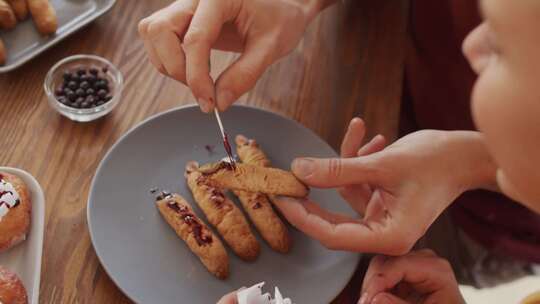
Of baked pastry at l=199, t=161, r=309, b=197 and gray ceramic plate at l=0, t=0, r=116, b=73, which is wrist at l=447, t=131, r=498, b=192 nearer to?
baked pastry at l=199, t=161, r=309, b=197

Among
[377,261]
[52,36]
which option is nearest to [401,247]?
[377,261]

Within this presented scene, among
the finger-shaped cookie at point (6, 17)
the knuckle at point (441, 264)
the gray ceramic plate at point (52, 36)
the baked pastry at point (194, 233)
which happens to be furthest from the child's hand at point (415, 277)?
the finger-shaped cookie at point (6, 17)

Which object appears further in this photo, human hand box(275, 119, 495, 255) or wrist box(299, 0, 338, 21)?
wrist box(299, 0, 338, 21)

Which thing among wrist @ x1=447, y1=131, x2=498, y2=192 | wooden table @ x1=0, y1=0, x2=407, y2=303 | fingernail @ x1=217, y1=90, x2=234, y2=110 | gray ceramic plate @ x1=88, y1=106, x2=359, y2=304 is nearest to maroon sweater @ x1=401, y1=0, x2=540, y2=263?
wooden table @ x1=0, y1=0, x2=407, y2=303

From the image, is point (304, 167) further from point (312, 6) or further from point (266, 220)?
point (312, 6)

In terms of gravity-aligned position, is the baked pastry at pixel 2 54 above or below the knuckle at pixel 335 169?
below

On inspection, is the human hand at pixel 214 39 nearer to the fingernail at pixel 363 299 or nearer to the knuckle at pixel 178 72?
the knuckle at pixel 178 72
